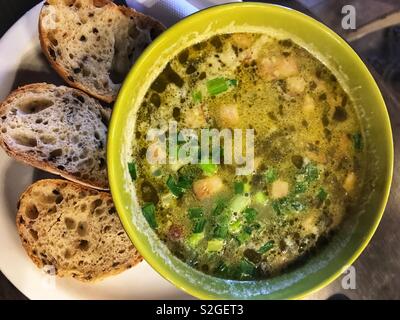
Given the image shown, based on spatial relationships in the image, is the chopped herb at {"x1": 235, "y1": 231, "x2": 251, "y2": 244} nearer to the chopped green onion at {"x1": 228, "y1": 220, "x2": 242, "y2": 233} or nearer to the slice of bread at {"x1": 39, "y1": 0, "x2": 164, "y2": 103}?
the chopped green onion at {"x1": 228, "y1": 220, "x2": 242, "y2": 233}

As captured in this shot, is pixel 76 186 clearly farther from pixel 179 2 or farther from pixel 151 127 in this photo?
pixel 179 2

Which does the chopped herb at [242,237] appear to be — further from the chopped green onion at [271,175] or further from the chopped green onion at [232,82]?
the chopped green onion at [232,82]

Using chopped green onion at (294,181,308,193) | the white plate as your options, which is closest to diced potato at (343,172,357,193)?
chopped green onion at (294,181,308,193)

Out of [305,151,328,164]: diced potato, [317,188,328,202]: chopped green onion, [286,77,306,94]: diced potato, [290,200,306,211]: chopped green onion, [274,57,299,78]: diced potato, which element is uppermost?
[274,57,299,78]: diced potato

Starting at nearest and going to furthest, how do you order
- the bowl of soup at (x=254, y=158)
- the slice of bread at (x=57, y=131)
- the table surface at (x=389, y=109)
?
the bowl of soup at (x=254, y=158) → the slice of bread at (x=57, y=131) → the table surface at (x=389, y=109)

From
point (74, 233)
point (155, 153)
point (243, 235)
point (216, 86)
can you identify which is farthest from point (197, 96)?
point (74, 233)

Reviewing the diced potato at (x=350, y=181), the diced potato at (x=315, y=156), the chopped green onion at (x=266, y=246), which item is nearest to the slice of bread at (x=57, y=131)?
the chopped green onion at (x=266, y=246)
